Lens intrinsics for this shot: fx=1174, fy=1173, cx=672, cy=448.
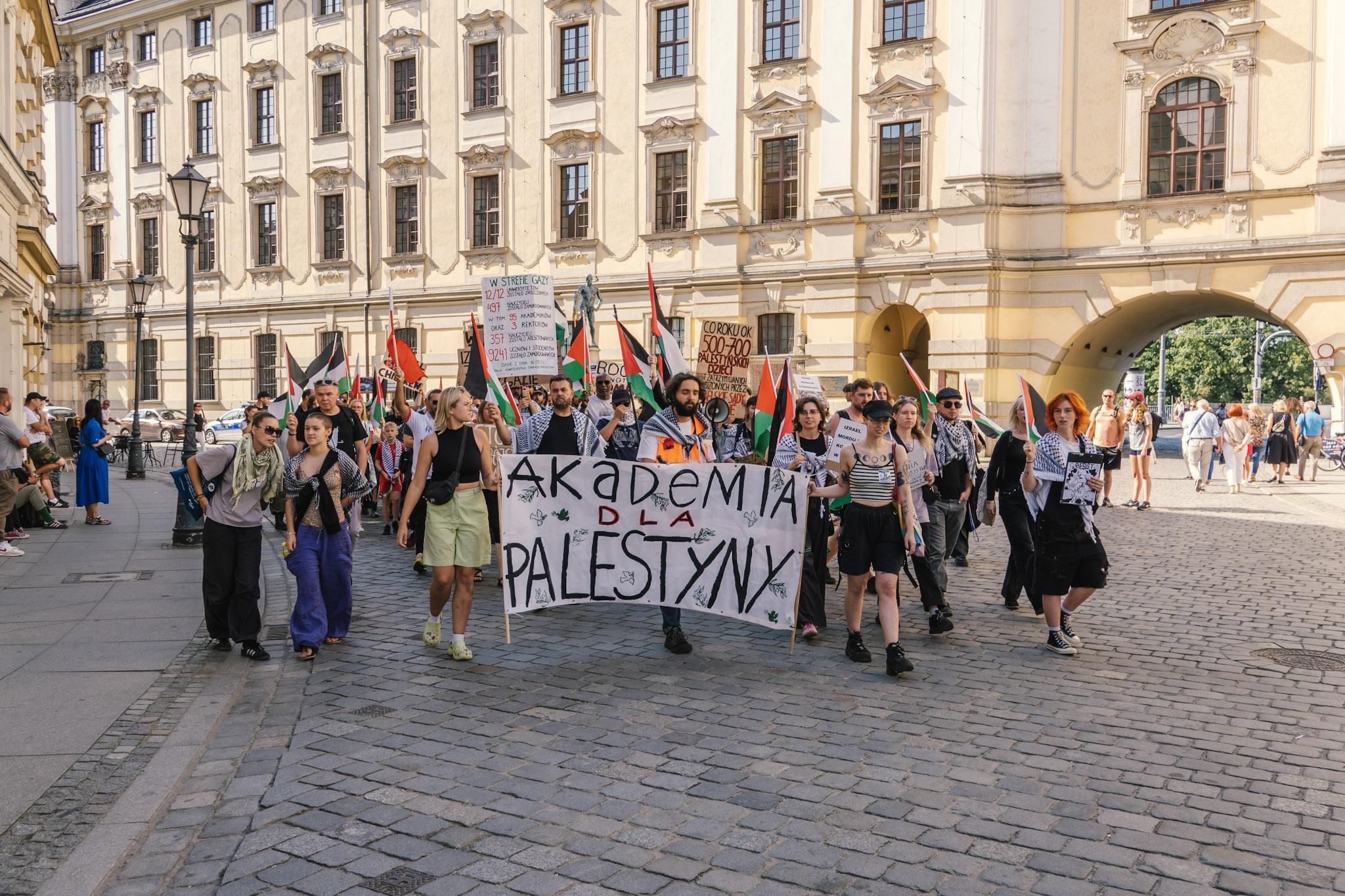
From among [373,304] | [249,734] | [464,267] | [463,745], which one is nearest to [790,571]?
[463,745]

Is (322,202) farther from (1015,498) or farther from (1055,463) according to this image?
(1055,463)

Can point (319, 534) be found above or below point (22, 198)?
below

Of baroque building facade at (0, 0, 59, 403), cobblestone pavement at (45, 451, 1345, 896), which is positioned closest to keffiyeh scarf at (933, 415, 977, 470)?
cobblestone pavement at (45, 451, 1345, 896)

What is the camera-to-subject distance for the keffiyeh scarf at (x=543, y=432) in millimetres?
9586

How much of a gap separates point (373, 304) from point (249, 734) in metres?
32.4

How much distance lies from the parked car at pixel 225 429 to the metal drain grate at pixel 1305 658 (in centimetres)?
3448

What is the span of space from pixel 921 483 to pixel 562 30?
27.8 m

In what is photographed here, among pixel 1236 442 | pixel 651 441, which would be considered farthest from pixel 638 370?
pixel 1236 442

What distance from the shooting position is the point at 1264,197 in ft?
82.6

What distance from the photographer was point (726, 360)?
13438 millimetres

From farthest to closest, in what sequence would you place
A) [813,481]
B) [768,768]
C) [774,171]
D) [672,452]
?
[774,171] → [813,481] → [672,452] → [768,768]

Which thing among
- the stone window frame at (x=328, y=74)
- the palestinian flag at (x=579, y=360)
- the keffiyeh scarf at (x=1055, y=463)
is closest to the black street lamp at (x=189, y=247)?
the palestinian flag at (x=579, y=360)

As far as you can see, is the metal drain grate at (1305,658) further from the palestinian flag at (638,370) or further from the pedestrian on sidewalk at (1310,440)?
the pedestrian on sidewalk at (1310,440)

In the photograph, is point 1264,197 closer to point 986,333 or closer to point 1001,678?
point 986,333
